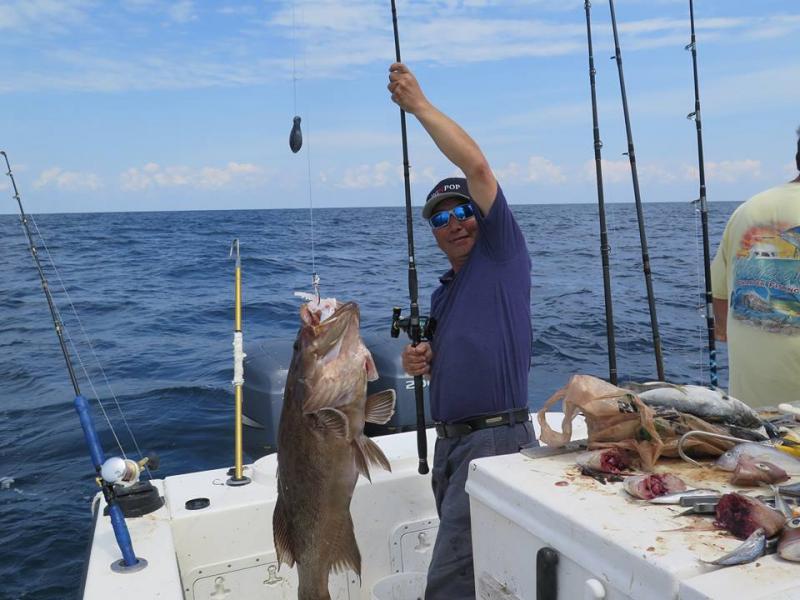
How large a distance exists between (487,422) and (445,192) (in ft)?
3.34

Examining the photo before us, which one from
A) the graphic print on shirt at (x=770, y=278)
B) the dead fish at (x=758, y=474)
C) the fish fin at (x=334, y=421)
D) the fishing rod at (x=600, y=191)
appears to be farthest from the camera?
the fishing rod at (x=600, y=191)

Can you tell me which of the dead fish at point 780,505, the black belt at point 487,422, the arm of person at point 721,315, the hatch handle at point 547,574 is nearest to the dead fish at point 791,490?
the dead fish at point 780,505

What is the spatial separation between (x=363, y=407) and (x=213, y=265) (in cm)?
2502

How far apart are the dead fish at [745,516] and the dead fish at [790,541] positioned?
26 millimetres

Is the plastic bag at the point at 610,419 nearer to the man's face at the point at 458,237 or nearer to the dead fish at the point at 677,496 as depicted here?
the dead fish at the point at 677,496

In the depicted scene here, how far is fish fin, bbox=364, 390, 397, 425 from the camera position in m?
2.86

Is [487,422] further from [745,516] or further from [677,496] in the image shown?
[745,516]

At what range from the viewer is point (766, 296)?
403 centimetres

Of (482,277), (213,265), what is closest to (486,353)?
(482,277)

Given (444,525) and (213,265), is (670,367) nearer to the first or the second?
(444,525)

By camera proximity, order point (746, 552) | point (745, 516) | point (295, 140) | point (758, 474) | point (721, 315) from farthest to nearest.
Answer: point (721, 315) → point (295, 140) → point (758, 474) → point (745, 516) → point (746, 552)

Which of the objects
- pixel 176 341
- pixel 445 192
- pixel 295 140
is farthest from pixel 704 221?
pixel 176 341

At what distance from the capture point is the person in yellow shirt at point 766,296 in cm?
394

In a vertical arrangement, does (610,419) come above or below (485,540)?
above
